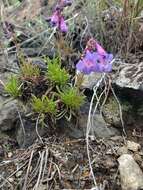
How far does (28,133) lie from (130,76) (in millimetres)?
641

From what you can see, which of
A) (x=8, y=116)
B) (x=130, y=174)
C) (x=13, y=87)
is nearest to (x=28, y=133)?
(x=8, y=116)

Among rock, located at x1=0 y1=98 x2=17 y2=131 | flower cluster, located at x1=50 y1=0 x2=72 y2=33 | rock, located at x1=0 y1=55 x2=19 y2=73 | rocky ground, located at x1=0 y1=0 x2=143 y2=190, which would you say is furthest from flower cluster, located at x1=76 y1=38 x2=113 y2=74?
rock, located at x1=0 y1=55 x2=19 y2=73

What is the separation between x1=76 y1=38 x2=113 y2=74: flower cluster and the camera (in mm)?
2258

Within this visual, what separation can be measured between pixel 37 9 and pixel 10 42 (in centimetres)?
54

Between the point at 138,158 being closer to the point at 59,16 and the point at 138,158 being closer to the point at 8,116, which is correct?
the point at 8,116

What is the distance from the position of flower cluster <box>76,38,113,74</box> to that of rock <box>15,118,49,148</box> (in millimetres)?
440

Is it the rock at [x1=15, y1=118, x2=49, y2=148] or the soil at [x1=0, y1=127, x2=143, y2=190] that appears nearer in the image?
the soil at [x1=0, y1=127, x2=143, y2=190]

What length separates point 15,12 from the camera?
3.67 metres

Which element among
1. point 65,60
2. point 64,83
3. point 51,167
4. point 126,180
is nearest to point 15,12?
point 65,60

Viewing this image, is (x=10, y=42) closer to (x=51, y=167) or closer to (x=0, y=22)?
(x=0, y=22)

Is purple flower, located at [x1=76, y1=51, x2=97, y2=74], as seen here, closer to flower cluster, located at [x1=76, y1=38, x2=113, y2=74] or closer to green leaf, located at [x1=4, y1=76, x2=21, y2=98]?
flower cluster, located at [x1=76, y1=38, x2=113, y2=74]

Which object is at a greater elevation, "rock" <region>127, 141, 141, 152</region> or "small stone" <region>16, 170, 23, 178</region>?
"rock" <region>127, 141, 141, 152</region>

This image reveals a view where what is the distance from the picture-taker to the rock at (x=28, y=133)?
2523mm

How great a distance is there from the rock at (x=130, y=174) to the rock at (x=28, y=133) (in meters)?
0.45
